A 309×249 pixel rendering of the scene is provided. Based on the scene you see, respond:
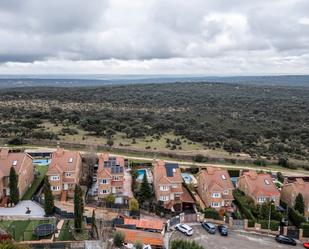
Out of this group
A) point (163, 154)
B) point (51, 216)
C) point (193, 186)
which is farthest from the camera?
point (163, 154)

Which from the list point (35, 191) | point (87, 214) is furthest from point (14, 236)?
point (35, 191)

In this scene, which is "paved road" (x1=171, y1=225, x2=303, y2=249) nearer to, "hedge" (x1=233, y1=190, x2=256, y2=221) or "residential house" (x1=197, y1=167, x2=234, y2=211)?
"hedge" (x1=233, y1=190, x2=256, y2=221)

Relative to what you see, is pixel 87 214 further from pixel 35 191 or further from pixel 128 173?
pixel 128 173

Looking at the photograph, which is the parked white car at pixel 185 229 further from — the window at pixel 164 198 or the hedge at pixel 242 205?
the hedge at pixel 242 205

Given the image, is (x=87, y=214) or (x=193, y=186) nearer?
(x=87, y=214)

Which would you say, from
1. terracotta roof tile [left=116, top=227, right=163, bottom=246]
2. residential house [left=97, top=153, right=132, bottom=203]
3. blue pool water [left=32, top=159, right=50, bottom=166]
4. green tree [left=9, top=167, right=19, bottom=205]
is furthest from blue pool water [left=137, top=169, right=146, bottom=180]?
green tree [left=9, top=167, right=19, bottom=205]

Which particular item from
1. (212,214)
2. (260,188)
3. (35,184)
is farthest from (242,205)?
(35,184)

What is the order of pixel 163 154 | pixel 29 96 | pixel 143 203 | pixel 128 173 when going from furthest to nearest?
pixel 29 96
pixel 163 154
pixel 128 173
pixel 143 203
